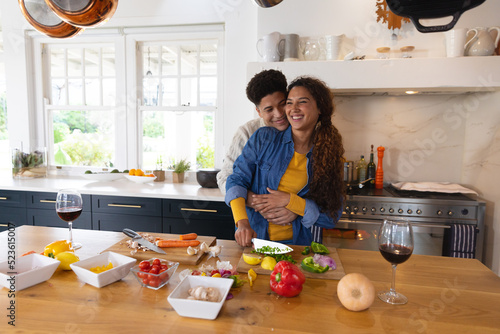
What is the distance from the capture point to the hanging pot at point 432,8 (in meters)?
0.92

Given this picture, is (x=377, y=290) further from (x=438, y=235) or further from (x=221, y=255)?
(x=438, y=235)

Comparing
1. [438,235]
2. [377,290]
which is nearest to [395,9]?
[377,290]

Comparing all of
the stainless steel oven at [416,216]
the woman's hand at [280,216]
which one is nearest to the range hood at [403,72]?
the stainless steel oven at [416,216]

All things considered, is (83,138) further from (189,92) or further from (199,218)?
(199,218)

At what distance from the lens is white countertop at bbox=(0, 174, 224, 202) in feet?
9.22

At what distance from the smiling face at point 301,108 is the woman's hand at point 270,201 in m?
0.32

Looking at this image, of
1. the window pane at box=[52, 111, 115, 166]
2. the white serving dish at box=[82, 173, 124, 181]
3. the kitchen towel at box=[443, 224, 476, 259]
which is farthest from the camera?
the window pane at box=[52, 111, 115, 166]

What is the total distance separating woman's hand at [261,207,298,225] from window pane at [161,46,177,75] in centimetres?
244

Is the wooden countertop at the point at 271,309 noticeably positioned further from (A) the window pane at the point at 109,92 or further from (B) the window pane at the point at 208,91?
(A) the window pane at the point at 109,92

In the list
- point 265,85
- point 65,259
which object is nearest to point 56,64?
point 265,85

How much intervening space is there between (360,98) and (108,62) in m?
2.65

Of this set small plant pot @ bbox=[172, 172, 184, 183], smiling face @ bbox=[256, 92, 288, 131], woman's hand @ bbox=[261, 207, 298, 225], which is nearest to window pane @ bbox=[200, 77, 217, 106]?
small plant pot @ bbox=[172, 172, 184, 183]

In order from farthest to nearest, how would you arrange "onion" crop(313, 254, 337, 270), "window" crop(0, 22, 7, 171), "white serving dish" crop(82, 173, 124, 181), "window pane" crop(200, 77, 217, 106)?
"window" crop(0, 22, 7, 171) < "window pane" crop(200, 77, 217, 106) < "white serving dish" crop(82, 173, 124, 181) < "onion" crop(313, 254, 337, 270)

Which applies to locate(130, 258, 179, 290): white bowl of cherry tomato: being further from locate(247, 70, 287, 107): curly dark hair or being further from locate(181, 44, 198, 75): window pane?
locate(181, 44, 198, 75): window pane
